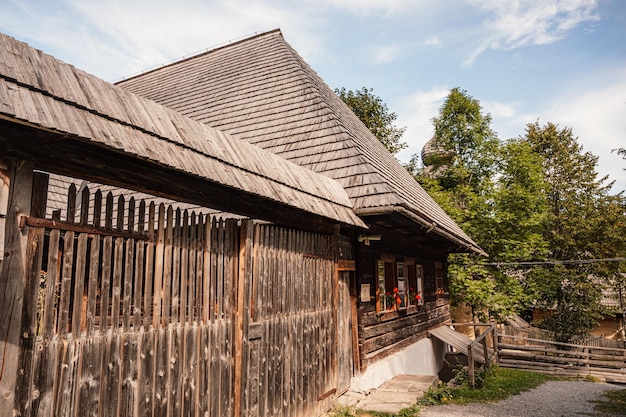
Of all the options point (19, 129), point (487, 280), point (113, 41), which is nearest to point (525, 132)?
point (487, 280)

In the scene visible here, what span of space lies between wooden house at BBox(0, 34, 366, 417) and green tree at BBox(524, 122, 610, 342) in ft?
52.6

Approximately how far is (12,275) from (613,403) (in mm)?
10091

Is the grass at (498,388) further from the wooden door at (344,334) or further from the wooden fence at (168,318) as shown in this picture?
the wooden fence at (168,318)

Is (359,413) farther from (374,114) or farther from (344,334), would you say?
(374,114)

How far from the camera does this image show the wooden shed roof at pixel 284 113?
23.4 ft

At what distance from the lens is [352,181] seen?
7066mm

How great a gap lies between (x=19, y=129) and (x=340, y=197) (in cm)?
443

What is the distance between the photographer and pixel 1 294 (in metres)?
2.40

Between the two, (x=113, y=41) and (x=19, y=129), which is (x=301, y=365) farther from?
(x=113, y=41)

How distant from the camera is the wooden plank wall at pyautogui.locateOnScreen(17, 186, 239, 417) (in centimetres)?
260

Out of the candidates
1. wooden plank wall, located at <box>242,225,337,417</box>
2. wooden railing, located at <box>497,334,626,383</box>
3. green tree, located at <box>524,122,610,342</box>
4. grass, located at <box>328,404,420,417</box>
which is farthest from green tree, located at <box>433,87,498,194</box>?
wooden plank wall, located at <box>242,225,337,417</box>

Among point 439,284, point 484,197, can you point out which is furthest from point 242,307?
point 484,197

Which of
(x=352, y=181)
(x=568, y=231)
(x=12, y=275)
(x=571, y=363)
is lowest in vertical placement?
(x=571, y=363)

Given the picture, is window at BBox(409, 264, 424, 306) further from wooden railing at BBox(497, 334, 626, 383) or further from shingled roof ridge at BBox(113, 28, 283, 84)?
shingled roof ridge at BBox(113, 28, 283, 84)
